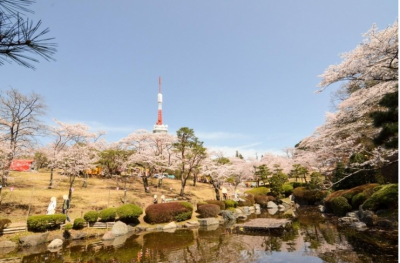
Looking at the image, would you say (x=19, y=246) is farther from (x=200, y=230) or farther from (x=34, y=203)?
(x=200, y=230)

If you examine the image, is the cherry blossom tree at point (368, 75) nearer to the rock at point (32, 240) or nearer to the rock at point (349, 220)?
the rock at point (349, 220)

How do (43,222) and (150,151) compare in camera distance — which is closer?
(43,222)

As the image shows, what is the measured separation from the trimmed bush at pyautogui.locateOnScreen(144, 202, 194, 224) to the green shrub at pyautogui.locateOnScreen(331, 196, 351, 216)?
11.1 metres

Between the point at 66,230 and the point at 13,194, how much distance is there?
9.30 metres

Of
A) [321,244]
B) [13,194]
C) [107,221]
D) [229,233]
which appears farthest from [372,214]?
[13,194]

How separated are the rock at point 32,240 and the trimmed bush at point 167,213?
6.18 metres

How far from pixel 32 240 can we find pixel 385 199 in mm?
18642

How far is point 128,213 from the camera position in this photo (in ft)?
47.6

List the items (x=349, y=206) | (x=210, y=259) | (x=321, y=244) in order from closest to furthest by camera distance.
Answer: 1. (x=210, y=259)
2. (x=321, y=244)
3. (x=349, y=206)

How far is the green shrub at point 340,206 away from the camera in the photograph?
15825 millimetres

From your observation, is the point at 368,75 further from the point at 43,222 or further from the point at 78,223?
the point at 43,222

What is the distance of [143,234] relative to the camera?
43.9 feet

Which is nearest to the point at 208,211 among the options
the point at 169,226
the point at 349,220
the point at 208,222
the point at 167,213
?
the point at 208,222

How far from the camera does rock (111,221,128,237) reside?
12898 mm
